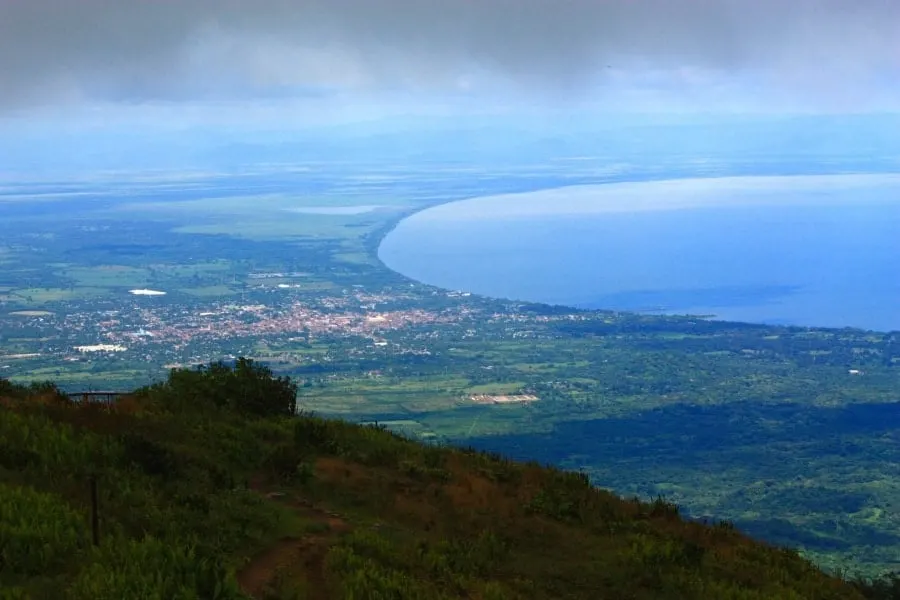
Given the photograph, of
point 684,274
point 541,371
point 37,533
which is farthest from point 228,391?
point 684,274

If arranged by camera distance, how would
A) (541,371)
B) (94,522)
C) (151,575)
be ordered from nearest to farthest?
1. (151,575)
2. (94,522)
3. (541,371)

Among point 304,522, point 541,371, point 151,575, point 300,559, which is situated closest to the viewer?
point 151,575

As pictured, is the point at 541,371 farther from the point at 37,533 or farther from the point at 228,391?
the point at 37,533

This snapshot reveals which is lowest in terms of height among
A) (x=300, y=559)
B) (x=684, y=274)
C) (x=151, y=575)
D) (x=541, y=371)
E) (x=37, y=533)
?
(x=541, y=371)

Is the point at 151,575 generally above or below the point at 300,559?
above

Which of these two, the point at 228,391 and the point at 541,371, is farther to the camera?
the point at 541,371

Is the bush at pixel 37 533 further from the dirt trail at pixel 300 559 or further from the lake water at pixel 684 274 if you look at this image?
the lake water at pixel 684 274

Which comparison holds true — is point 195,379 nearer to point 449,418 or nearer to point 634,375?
point 449,418
